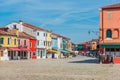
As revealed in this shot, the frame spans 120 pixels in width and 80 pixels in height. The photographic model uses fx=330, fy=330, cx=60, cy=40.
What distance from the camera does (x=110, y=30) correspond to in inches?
1880

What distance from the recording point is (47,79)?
20.1 metres

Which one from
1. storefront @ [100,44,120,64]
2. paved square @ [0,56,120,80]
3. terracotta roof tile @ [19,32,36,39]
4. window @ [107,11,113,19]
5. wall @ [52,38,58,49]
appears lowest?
paved square @ [0,56,120,80]

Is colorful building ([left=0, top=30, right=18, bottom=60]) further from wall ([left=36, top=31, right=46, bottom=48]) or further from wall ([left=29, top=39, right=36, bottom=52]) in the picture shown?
wall ([left=36, top=31, right=46, bottom=48])

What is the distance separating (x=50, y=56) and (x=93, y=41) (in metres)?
77.6

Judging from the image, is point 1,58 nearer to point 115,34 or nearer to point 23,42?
point 23,42

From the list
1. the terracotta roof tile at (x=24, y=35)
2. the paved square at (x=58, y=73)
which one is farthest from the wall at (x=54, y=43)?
the paved square at (x=58, y=73)

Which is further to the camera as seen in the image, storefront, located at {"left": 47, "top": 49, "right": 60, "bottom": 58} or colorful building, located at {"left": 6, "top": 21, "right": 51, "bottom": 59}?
storefront, located at {"left": 47, "top": 49, "right": 60, "bottom": 58}

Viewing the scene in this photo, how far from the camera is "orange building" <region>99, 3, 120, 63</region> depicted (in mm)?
46875

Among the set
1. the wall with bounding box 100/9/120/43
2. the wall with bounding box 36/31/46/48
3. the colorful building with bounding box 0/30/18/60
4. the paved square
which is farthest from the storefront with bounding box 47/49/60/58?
the paved square

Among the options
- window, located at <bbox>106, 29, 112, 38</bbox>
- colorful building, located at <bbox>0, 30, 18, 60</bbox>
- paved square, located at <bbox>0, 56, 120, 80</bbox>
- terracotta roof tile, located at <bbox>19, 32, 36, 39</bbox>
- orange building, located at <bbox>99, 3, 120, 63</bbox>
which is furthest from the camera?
terracotta roof tile, located at <bbox>19, 32, 36, 39</bbox>

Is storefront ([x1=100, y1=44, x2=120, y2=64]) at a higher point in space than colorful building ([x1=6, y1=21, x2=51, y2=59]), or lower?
lower

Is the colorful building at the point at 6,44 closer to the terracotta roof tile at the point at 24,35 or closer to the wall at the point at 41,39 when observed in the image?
the terracotta roof tile at the point at 24,35

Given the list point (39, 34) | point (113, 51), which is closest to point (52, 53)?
point (39, 34)

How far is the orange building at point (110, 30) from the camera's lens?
154 ft
